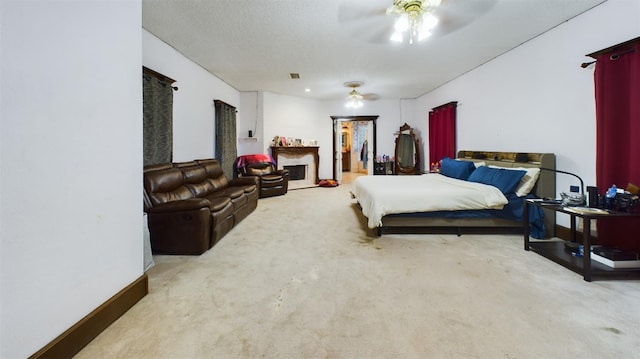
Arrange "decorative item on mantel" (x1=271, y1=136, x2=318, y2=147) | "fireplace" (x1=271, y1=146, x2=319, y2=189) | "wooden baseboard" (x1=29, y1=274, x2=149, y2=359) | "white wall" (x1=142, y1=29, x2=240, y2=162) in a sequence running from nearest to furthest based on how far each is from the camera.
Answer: "wooden baseboard" (x1=29, y1=274, x2=149, y2=359), "white wall" (x1=142, y1=29, x2=240, y2=162), "decorative item on mantel" (x1=271, y1=136, x2=318, y2=147), "fireplace" (x1=271, y1=146, x2=319, y2=189)

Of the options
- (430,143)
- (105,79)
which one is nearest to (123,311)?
(105,79)

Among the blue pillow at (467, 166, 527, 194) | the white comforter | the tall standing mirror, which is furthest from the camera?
the tall standing mirror

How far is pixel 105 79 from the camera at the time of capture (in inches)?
65.5

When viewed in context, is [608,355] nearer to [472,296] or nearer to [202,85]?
[472,296]

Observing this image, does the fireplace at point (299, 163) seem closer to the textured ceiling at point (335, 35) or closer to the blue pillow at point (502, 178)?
the textured ceiling at point (335, 35)

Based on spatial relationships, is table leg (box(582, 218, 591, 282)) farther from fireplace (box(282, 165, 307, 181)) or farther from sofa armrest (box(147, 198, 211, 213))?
fireplace (box(282, 165, 307, 181))

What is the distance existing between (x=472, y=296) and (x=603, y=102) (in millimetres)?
2524

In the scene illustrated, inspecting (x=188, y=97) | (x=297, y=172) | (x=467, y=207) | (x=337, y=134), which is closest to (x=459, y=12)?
→ (x=467, y=207)

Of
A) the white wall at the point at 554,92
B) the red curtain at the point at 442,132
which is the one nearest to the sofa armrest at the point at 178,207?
the white wall at the point at 554,92

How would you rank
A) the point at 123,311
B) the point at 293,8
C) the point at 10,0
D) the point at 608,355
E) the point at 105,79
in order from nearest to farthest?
the point at 10,0 < the point at 608,355 < the point at 105,79 < the point at 123,311 < the point at 293,8

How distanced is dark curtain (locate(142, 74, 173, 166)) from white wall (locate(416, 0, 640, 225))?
515 centimetres

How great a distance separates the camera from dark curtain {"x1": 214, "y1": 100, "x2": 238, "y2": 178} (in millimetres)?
5719

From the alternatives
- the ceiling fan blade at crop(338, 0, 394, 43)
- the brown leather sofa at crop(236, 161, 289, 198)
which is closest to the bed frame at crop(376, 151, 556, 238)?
the ceiling fan blade at crop(338, 0, 394, 43)

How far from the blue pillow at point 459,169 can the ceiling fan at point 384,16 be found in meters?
2.13
